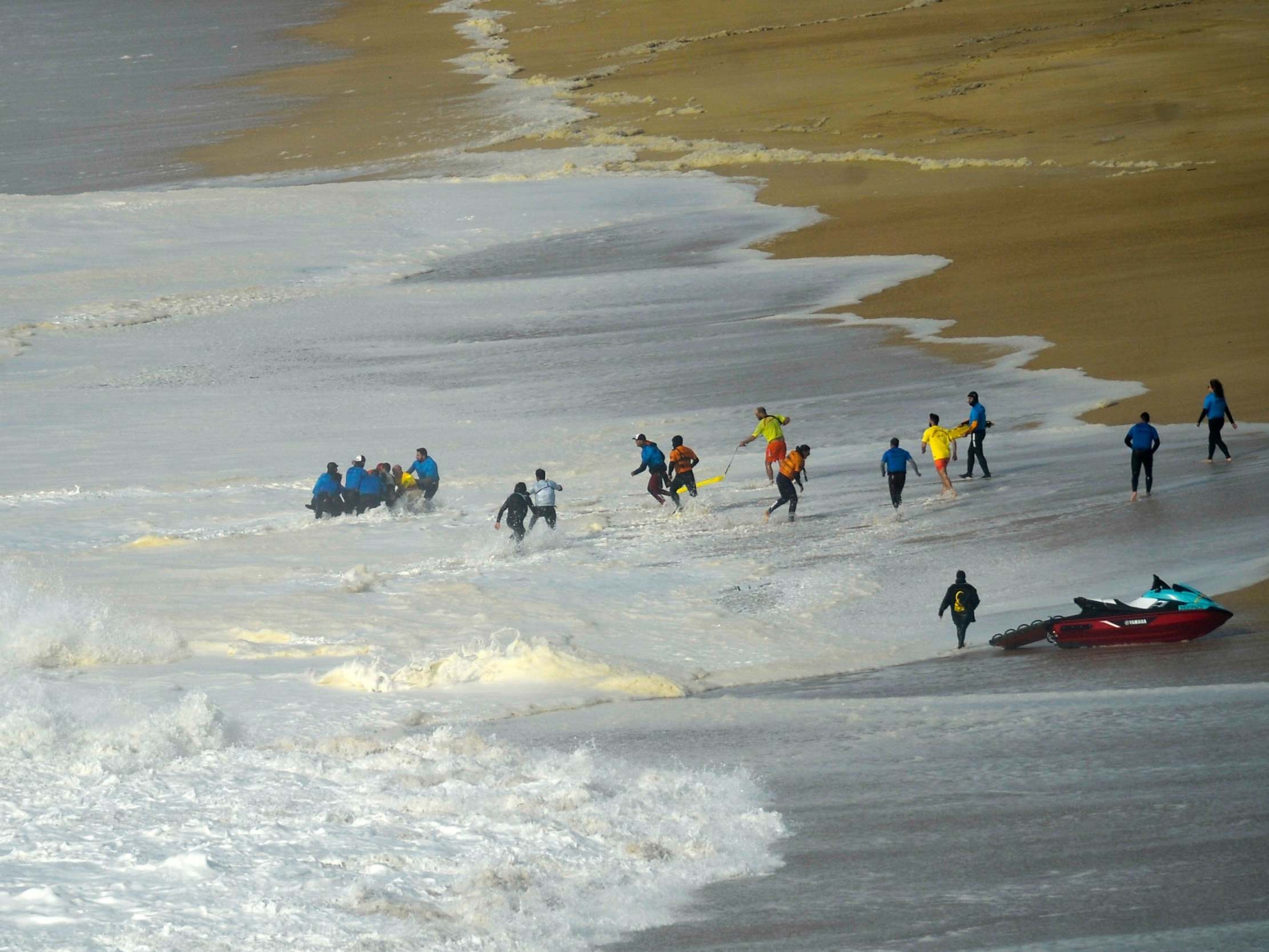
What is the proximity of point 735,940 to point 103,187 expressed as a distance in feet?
176

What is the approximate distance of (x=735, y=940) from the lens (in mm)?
9688

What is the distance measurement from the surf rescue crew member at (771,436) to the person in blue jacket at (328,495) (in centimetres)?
590

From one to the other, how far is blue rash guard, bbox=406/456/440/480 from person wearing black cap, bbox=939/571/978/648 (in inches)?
374

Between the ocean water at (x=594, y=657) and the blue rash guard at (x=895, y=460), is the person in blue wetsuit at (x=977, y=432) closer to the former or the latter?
the ocean water at (x=594, y=657)

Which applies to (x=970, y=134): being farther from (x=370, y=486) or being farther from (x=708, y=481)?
(x=370, y=486)

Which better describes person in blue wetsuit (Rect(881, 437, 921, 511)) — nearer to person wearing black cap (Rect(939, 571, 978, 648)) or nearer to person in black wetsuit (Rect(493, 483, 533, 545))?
person in black wetsuit (Rect(493, 483, 533, 545))

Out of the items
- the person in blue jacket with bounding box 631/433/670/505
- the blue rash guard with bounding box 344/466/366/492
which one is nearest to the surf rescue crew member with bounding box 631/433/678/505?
the person in blue jacket with bounding box 631/433/670/505

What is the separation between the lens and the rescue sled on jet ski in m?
15.2

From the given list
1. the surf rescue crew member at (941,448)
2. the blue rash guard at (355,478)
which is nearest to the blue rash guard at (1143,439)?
the surf rescue crew member at (941,448)

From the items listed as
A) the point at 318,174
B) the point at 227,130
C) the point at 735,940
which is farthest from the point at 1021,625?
the point at 227,130

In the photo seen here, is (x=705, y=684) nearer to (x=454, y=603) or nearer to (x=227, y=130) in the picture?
(x=454, y=603)

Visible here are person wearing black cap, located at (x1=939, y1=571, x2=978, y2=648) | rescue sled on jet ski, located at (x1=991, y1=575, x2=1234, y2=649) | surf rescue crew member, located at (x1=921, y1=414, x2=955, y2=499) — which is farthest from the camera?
surf rescue crew member, located at (x1=921, y1=414, x2=955, y2=499)

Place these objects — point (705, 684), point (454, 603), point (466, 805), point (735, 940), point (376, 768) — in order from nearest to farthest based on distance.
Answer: point (735, 940), point (466, 805), point (376, 768), point (705, 684), point (454, 603)

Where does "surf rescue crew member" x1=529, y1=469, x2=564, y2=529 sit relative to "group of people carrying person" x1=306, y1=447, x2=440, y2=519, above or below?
below
